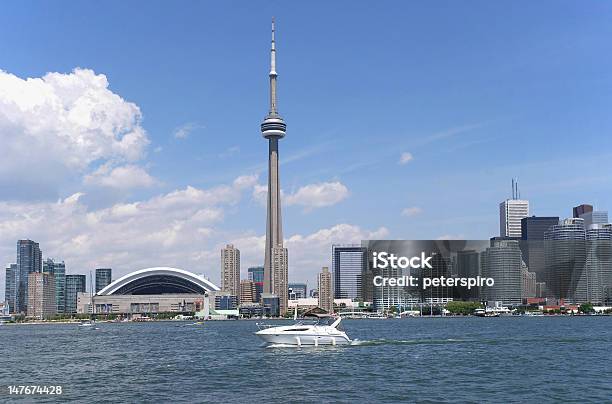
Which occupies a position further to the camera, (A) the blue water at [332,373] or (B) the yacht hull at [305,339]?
(B) the yacht hull at [305,339]

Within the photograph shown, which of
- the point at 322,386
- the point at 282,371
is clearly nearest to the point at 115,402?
the point at 322,386

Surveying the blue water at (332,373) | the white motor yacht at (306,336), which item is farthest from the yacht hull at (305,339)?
the blue water at (332,373)

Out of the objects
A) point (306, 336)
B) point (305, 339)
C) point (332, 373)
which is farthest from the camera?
point (305, 339)

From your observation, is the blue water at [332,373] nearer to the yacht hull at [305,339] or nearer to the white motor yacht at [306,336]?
the yacht hull at [305,339]

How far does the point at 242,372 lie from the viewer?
65.2 meters

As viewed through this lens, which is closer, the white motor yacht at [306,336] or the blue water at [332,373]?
the blue water at [332,373]

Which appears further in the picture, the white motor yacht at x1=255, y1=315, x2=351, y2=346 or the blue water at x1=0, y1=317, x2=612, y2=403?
the white motor yacht at x1=255, y1=315, x2=351, y2=346

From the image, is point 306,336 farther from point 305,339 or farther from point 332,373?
point 332,373

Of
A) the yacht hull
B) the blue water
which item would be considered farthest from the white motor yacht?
the blue water

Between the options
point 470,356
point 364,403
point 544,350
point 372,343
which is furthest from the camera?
point 372,343

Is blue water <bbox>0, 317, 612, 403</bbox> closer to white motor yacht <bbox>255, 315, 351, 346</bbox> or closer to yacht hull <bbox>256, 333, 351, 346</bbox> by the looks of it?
yacht hull <bbox>256, 333, 351, 346</bbox>

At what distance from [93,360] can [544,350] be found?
1988 inches

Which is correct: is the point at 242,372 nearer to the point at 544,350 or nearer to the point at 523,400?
the point at 523,400

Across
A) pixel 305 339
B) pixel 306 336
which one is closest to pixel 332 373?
pixel 306 336
